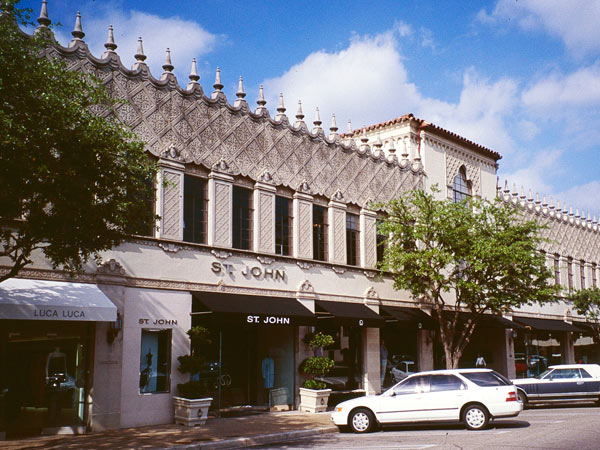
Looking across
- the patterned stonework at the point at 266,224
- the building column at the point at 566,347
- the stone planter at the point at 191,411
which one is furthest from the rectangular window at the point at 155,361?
the building column at the point at 566,347

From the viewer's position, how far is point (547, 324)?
34969 mm

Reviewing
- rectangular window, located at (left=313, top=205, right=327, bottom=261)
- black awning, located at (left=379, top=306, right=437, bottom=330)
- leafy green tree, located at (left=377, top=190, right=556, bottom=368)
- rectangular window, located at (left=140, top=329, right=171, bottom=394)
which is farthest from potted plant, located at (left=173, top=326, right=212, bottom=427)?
black awning, located at (left=379, top=306, right=437, bottom=330)

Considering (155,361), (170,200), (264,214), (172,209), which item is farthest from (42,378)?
(264,214)

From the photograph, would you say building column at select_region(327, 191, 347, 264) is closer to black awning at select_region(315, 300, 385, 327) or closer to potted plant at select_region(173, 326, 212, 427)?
black awning at select_region(315, 300, 385, 327)

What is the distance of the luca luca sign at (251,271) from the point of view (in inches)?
778

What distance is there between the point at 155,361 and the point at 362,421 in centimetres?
612

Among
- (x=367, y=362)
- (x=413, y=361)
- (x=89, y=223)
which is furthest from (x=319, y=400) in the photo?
(x=89, y=223)

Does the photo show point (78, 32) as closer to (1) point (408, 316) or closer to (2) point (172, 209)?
(2) point (172, 209)

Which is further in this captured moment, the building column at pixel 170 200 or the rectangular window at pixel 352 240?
the rectangular window at pixel 352 240

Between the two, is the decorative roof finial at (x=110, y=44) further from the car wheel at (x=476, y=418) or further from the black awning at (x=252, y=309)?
the car wheel at (x=476, y=418)

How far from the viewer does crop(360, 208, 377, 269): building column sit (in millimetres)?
25219

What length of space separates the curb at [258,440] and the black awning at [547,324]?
19268 millimetres

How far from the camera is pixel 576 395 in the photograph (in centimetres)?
2223

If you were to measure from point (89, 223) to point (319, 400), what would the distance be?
11.3 m
